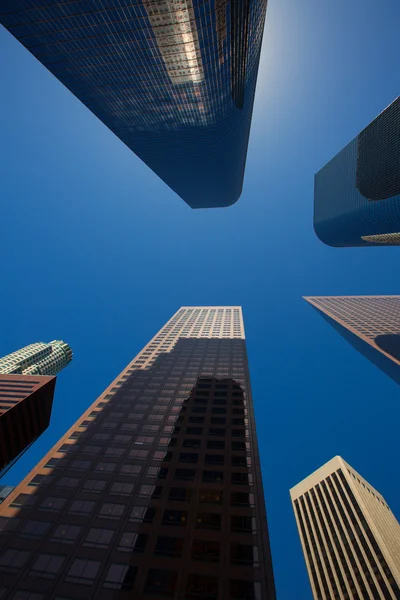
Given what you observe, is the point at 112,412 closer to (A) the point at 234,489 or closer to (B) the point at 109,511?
(B) the point at 109,511

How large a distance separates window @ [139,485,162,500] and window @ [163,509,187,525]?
3370 millimetres

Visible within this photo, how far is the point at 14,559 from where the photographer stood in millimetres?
37625

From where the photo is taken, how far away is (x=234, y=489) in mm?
46750

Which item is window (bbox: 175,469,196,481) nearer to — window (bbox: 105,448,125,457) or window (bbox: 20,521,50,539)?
window (bbox: 105,448,125,457)

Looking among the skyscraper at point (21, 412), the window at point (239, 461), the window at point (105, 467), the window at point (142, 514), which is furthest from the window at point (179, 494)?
the skyscraper at point (21, 412)

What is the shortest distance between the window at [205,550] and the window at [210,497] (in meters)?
6.07

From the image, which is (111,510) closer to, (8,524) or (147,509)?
(147,509)

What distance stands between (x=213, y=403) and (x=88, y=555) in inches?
1587

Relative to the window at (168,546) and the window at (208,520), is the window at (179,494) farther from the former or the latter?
the window at (168,546)

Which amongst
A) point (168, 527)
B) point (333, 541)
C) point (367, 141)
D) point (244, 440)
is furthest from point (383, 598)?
point (367, 141)

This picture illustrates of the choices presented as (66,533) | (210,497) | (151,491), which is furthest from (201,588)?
(66,533)

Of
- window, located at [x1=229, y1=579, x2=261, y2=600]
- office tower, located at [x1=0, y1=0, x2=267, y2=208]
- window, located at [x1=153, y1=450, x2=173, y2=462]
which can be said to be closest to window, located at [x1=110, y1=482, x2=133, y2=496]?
window, located at [x1=153, y1=450, x2=173, y2=462]

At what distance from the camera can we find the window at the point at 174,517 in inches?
1647

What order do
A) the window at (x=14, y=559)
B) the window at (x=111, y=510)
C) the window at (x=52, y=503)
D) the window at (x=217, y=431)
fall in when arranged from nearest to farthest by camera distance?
1. the window at (x=14, y=559)
2. the window at (x=111, y=510)
3. the window at (x=52, y=503)
4. the window at (x=217, y=431)
